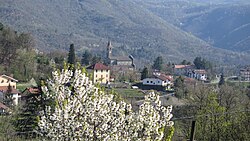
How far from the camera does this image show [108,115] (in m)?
6.52

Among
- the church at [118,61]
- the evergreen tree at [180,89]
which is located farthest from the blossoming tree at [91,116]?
the church at [118,61]

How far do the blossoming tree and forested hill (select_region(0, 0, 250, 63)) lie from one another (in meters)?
100

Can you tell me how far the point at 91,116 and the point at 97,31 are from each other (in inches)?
6699

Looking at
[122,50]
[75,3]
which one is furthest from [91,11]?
[122,50]

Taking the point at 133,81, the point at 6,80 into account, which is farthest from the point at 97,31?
the point at 6,80

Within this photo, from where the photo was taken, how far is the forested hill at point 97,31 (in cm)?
12488

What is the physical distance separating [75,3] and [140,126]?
644 feet

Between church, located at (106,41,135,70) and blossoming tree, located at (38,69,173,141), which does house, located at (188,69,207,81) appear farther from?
blossoming tree, located at (38,69,173,141)

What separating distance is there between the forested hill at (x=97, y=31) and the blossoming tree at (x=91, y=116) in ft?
330

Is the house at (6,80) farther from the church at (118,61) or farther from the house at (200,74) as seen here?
the church at (118,61)

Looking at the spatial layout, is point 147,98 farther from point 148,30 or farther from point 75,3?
point 75,3

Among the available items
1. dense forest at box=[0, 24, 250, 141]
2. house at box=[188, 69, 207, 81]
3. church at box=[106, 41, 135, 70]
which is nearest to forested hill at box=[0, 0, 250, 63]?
church at box=[106, 41, 135, 70]

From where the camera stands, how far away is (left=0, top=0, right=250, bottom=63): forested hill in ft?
410

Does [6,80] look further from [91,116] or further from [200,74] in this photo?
[200,74]
